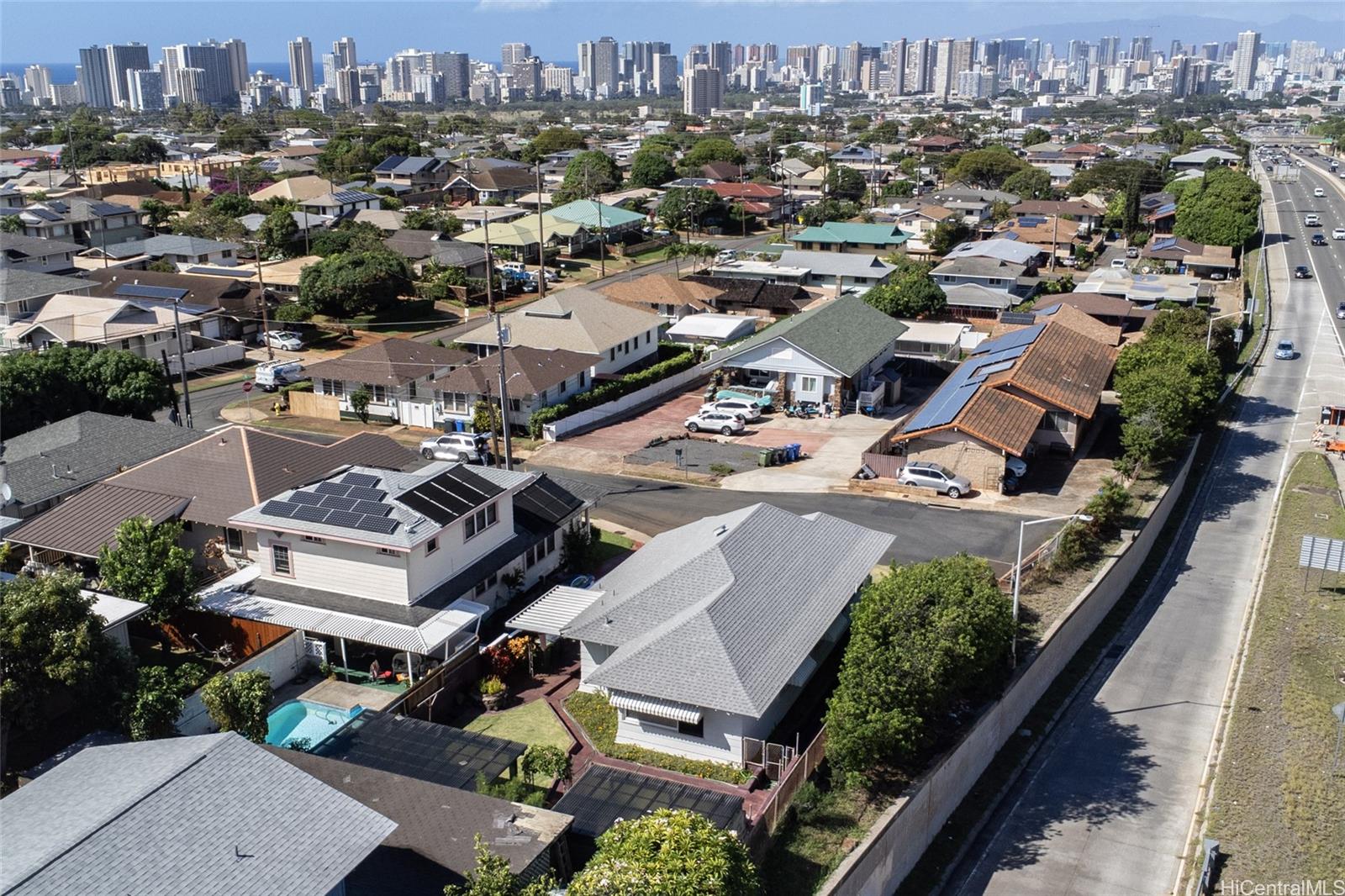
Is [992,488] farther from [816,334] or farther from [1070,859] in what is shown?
[1070,859]

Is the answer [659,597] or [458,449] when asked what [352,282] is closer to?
[458,449]

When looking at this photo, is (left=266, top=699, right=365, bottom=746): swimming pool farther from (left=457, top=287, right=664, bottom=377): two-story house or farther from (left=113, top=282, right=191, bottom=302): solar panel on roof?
(left=113, top=282, right=191, bottom=302): solar panel on roof

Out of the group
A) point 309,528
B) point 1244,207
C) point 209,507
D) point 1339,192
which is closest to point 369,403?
point 209,507

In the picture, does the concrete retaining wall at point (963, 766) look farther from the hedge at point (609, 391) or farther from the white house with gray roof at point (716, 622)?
the hedge at point (609, 391)

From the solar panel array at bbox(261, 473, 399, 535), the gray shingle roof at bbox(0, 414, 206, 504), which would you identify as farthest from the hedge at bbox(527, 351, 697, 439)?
the solar panel array at bbox(261, 473, 399, 535)

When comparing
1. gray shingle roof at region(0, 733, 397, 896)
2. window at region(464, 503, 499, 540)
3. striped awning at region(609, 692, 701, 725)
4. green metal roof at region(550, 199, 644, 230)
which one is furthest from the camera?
green metal roof at region(550, 199, 644, 230)

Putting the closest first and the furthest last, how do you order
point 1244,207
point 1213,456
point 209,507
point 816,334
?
1. point 209,507
2. point 1213,456
3. point 816,334
4. point 1244,207

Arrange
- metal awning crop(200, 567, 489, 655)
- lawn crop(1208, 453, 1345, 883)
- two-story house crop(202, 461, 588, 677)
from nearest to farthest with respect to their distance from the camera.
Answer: lawn crop(1208, 453, 1345, 883) < metal awning crop(200, 567, 489, 655) < two-story house crop(202, 461, 588, 677)

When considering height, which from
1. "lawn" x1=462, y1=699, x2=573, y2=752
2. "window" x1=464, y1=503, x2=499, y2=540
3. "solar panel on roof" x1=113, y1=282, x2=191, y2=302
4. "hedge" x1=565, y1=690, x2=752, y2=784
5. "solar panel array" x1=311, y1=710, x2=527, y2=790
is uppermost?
"solar panel on roof" x1=113, y1=282, x2=191, y2=302

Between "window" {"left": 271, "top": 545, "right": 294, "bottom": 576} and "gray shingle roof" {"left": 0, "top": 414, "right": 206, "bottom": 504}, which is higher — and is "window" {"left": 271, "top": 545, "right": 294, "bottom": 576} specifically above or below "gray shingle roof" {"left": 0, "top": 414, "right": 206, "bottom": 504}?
below
